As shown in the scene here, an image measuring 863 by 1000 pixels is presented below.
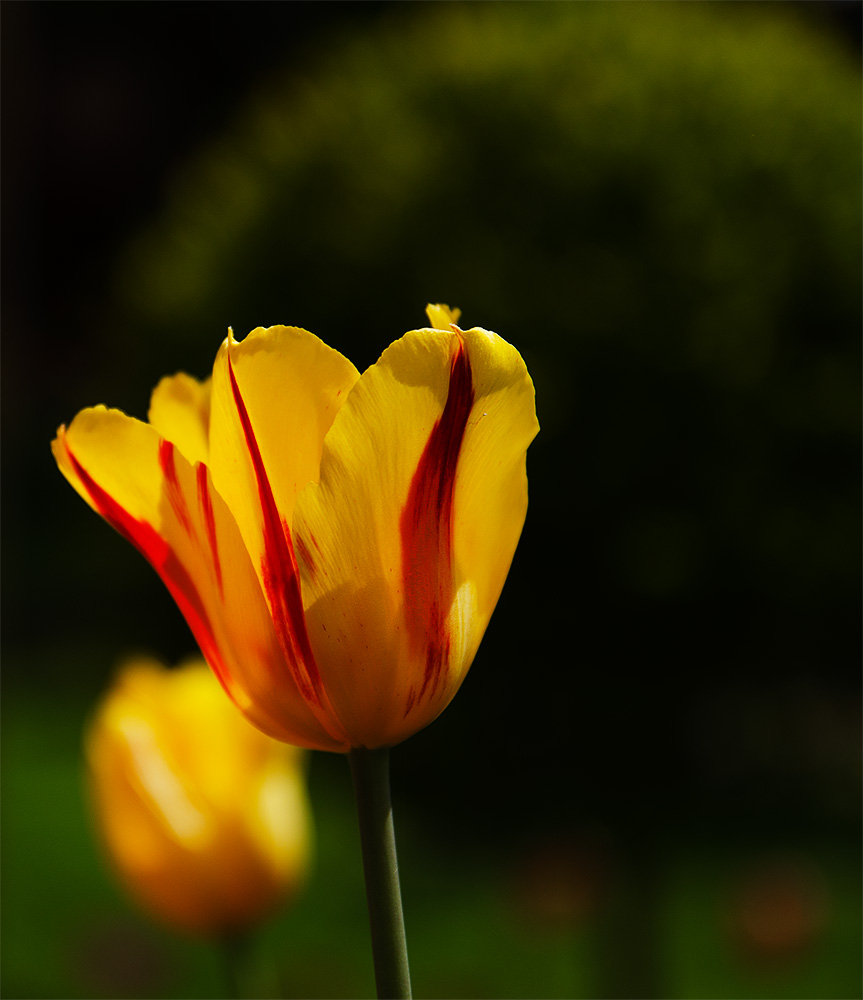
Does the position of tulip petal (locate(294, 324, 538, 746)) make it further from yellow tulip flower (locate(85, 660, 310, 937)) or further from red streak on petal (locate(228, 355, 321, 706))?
yellow tulip flower (locate(85, 660, 310, 937))

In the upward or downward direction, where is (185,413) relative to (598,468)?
downward

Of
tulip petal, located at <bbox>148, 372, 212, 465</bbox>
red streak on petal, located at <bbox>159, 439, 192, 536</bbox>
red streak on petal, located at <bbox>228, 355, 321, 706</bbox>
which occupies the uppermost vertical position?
tulip petal, located at <bbox>148, 372, 212, 465</bbox>

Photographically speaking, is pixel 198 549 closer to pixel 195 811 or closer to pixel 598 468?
pixel 195 811

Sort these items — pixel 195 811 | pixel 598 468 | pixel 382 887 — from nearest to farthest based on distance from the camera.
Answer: pixel 382 887
pixel 195 811
pixel 598 468

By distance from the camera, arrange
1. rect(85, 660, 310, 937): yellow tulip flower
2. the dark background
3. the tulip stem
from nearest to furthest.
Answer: the tulip stem, rect(85, 660, 310, 937): yellow tulip flower, the dark background

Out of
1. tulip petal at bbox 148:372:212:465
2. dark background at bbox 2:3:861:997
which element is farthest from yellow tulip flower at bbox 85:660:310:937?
dark background at bbox 2:3:861:997

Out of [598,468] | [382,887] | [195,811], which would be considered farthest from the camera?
[598,468]

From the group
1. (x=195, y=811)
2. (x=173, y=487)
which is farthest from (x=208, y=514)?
(x=195, y=811)

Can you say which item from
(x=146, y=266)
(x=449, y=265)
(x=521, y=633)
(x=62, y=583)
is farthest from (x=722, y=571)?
(x=62, y=583)

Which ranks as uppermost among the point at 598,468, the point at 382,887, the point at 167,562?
the point at 598,468
